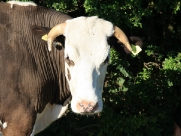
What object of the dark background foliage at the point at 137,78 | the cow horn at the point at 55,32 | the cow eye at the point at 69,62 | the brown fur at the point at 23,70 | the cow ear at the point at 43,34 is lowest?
the dark background foliage at the point at 137,78

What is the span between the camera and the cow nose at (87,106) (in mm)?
3666

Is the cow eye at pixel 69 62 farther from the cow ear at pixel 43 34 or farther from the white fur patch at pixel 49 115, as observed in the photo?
the white fur patch at pixel 49 115

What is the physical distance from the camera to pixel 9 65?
4.07 m

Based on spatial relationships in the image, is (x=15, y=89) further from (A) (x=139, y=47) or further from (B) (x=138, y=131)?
(B) (x=138, y=131)

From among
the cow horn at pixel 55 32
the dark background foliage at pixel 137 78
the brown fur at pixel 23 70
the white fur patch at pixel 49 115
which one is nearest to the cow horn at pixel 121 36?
the cow horn at pixel 55 32

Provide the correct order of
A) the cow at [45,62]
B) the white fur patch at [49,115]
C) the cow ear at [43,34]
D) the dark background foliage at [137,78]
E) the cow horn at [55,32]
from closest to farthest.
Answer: the cow at [45,62], the cow horn at [55,32], the cow ear at [43,34], the white fur patch at [49,115], the dark background foliage at [137,78]

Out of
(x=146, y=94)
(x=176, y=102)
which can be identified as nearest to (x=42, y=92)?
(x=146, y=94)

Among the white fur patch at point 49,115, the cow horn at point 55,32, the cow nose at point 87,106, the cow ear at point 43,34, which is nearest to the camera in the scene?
the cow nose at point 87,106

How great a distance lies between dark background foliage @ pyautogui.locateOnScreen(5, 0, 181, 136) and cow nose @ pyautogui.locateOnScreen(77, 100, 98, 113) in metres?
2.01

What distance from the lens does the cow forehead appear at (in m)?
3.82

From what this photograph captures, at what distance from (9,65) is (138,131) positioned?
8.74ft

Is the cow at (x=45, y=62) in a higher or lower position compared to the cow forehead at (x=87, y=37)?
lower

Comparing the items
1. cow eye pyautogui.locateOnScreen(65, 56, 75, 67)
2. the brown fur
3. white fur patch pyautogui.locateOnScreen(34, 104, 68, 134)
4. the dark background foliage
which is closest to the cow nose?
cow eye pyautogui.locateOnScreen(65, 56, 75, 67)

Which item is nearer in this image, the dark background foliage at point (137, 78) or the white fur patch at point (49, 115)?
the white fur patch at point (49, 115)
